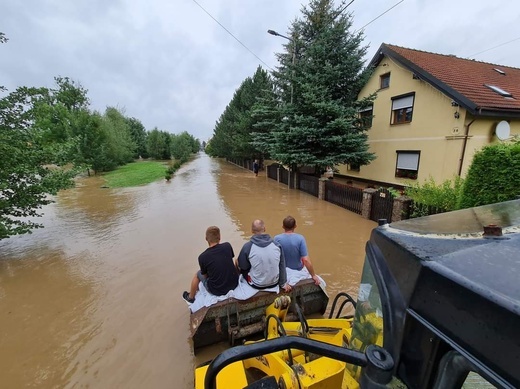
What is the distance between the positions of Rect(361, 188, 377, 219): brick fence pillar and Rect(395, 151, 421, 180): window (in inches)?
176

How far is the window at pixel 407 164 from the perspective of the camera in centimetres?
1107

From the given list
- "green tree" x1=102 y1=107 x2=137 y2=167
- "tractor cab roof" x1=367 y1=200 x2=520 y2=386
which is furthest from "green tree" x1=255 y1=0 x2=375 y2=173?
"green tree" x1=102 y1=107 x2=137 y2=167

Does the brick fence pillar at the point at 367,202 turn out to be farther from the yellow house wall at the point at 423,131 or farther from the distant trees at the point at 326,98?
the yellow house wall at the point at 423,131

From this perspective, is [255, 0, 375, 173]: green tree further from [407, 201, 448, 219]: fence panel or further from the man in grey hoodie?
the man in grey hoodie

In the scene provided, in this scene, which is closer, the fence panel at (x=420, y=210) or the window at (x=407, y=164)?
the fence panel at (x=420, y=210)

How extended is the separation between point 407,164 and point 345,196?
4292 millimetres

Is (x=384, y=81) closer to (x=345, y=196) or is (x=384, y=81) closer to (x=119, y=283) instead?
(x=345, y=196)

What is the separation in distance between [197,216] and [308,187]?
6244 mm

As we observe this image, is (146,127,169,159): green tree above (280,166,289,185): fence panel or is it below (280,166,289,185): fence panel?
above

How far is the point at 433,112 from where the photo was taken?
10.0 metres

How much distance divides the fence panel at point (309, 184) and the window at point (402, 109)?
191 inches

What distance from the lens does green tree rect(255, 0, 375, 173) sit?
10703 millimetres

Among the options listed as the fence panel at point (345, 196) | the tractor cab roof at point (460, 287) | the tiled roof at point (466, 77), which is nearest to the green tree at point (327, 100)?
the fence panel at point (345, 196)

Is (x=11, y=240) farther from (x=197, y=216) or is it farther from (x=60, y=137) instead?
(x=60, y=137)
